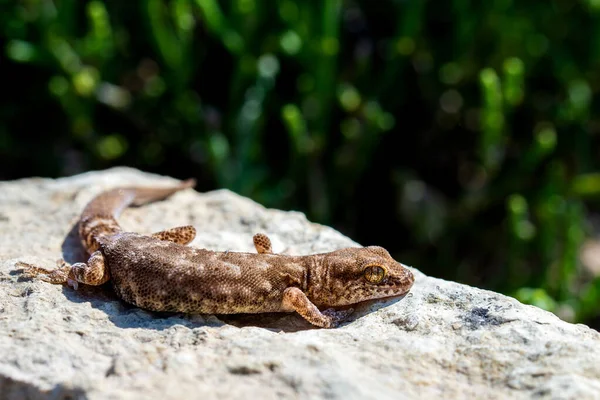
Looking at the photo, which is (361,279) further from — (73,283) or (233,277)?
(73,283)

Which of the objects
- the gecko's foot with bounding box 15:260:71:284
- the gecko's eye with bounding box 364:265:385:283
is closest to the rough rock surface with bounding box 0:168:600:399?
the gecko's foot with bounding box 15:260:71:284

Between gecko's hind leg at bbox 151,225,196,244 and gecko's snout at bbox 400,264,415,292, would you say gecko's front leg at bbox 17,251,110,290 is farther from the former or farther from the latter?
gecko's snout at bbox 400,264,415,292

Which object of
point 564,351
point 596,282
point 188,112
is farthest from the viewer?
point 188,112

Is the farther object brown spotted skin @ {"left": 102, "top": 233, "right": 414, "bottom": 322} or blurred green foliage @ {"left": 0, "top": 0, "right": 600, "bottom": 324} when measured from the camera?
blurred green foliage @ {"left": 0, "top": 0, "right": 600, "bottom": 324}

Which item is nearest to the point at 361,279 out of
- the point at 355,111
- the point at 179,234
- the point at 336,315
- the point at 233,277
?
the point at 336,315

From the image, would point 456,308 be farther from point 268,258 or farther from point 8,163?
point 8,163

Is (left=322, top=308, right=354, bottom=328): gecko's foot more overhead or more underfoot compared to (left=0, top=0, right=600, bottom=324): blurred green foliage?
more underfoot

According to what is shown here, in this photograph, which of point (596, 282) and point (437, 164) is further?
point (437, 164)

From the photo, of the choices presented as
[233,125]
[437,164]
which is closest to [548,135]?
[437,164]
